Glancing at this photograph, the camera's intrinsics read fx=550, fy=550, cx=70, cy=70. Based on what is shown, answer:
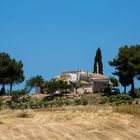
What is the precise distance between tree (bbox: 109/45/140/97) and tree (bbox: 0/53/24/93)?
1773cm

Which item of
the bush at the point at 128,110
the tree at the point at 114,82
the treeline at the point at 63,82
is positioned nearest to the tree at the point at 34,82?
the treeline at the point at 63,82

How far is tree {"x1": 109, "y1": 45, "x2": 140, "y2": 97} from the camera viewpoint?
7244cm

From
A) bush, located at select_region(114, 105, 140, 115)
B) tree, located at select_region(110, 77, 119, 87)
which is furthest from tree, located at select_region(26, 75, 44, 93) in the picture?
bush, located at select_region(114, 105, 140, 115)

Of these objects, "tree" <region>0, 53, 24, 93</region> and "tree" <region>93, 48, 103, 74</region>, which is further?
"tree" <region>93, 48, 103, 74</region>

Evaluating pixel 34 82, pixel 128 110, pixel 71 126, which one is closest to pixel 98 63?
pixel 34 82

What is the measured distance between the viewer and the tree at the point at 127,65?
7244cm

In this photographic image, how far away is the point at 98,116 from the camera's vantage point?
2583 cm

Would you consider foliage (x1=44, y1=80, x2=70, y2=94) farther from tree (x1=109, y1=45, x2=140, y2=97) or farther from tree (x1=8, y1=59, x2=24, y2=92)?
tree (x1=109, y1=45, x2=140, y2=97)

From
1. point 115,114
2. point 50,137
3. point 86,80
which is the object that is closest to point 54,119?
point 115,114

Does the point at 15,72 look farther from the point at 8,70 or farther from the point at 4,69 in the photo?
the point at 4,69

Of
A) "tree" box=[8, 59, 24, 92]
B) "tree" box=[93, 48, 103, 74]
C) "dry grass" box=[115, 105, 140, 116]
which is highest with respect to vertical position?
"tree" box=[93, 48, 103, 74]

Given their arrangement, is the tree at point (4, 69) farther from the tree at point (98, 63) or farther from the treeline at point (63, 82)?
the tree at point (98, 63)

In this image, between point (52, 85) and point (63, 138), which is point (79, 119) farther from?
point (52, 85)

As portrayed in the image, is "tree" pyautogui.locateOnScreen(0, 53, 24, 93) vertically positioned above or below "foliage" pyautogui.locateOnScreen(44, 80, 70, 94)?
above
